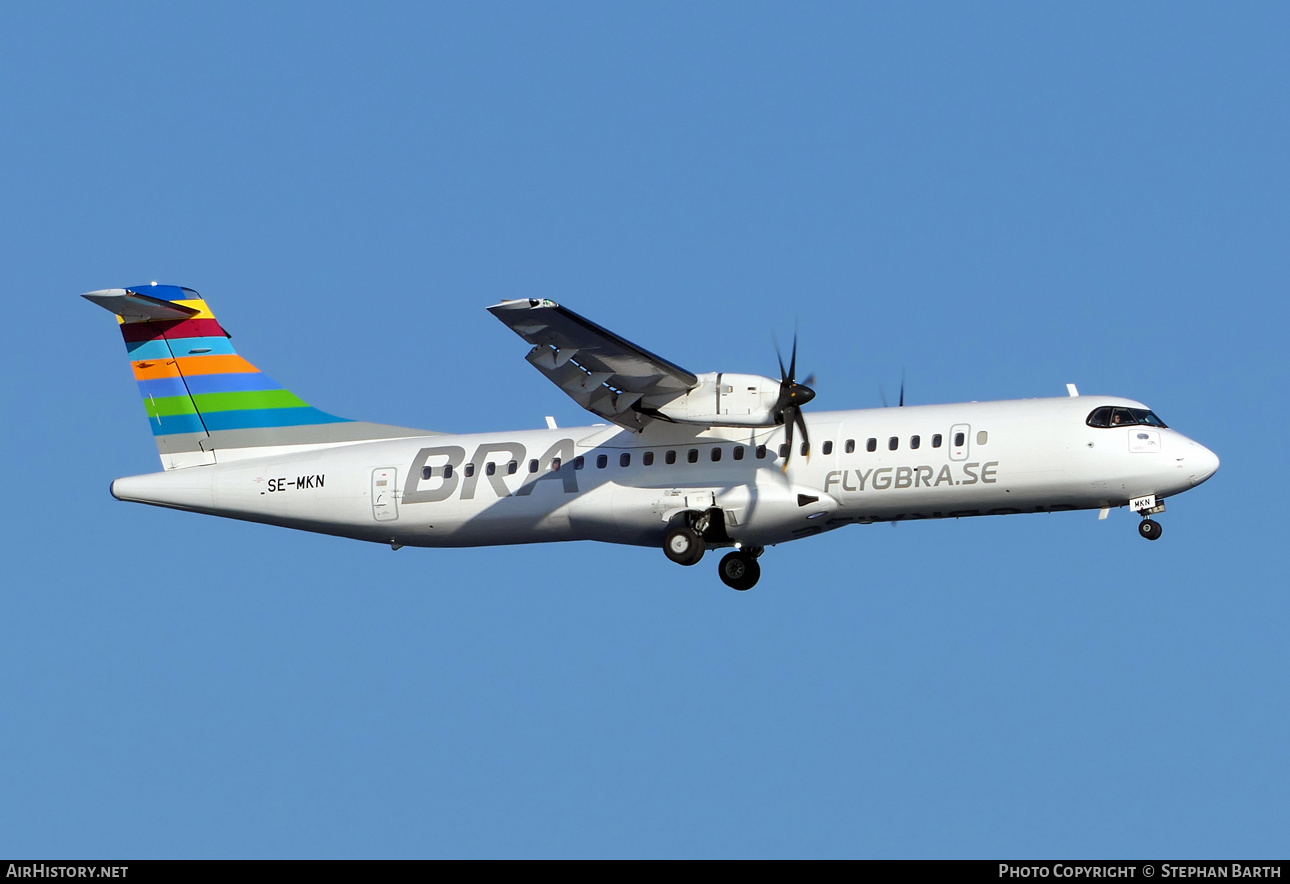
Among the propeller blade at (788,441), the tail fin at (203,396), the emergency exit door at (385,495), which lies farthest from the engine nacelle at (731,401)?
the tail fin at (203,396)

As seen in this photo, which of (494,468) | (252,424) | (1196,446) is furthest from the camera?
(252,424)

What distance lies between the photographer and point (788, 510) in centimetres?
2348

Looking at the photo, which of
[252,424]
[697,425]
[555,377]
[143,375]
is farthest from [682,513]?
[143,375]

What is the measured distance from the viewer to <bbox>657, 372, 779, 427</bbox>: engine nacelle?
22.7 meters

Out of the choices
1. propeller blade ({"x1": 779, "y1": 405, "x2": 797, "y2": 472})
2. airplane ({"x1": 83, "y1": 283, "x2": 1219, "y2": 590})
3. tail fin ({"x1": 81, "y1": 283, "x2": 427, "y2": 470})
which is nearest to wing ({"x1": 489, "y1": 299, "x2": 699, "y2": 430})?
airplane ({"x1": 83, "y1": 283, "x2": 1219, "y2": 590})

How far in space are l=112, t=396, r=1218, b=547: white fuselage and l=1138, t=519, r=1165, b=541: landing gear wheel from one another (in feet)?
1.50

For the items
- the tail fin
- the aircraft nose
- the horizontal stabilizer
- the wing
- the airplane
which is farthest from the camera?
the tail fin

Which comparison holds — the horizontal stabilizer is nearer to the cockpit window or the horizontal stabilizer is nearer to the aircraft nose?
the cockpit window

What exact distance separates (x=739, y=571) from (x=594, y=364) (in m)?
4.57

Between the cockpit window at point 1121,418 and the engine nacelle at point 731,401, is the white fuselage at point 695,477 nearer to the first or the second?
the cockpit window at point 1121,418

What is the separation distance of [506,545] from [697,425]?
4.17m

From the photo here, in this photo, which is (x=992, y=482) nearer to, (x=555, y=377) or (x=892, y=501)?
(x=892, y=501)

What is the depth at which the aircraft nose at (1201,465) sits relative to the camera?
73.5 ft

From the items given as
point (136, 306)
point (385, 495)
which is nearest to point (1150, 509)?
point (385, 495)
